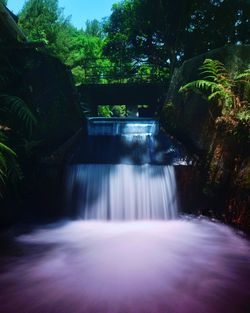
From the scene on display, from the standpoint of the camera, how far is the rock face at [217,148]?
248 inches

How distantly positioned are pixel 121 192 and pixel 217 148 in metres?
2.45

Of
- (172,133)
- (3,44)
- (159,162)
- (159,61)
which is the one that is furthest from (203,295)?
(159,61)

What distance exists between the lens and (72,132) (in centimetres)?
996

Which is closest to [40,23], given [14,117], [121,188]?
[14,117]

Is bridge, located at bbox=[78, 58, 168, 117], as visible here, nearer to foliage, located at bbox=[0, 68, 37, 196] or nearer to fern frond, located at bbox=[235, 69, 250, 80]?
fern frond, located at bbox=[235, 69, 250, 80]

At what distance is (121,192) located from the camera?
7.82 meters

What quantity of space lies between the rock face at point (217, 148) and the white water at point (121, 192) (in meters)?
0.85

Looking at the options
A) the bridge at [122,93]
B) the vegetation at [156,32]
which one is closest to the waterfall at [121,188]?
the bridge at [122,93]

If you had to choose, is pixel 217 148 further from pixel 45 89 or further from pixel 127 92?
pixel 127 92

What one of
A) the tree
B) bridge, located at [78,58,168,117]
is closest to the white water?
bridge, located at [78,58,168,117]

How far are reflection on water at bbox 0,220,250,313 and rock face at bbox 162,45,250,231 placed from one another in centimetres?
51

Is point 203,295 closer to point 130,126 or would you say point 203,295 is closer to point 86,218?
point 86,218

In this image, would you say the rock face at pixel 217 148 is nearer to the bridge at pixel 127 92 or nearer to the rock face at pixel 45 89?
the rock face at pixel 45 89

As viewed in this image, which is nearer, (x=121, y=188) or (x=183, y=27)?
(x=121, y=188)
